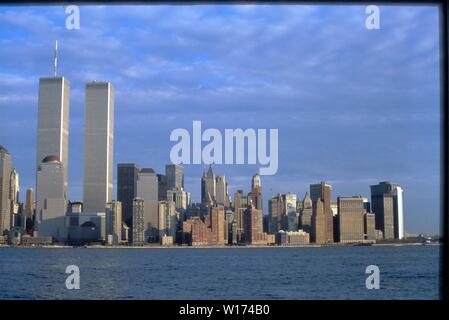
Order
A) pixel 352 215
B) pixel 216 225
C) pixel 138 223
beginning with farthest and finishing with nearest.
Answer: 1. pixel 138 223
2. pixel 216 225
3. pixel 352 215

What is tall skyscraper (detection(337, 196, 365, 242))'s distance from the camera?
12.1 metres

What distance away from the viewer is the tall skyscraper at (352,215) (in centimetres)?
1211

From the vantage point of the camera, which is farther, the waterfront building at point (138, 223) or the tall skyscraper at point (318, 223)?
the waterfront building at point (138, 223)

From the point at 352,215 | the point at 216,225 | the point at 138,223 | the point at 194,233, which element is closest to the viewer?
the point at 352,215

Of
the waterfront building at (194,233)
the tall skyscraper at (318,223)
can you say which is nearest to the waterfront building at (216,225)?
the waterfront building at (194,233)

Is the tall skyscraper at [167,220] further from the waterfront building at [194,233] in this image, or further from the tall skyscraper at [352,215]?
the tall skyscraper at [352,215]

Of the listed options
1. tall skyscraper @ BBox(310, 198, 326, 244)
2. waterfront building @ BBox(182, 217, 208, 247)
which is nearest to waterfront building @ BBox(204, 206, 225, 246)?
waterfront building @ BBox(182, 217, 208, 247)

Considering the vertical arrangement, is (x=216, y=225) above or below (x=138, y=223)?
above

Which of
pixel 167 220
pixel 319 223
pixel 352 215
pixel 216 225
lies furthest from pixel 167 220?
pixel 352 215

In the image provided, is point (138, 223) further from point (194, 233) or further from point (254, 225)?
point (254, 225)

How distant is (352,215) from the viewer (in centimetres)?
1327

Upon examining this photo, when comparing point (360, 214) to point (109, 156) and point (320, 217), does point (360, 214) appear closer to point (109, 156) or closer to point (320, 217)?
point (320, 217)

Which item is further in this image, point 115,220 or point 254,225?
point 115,220
